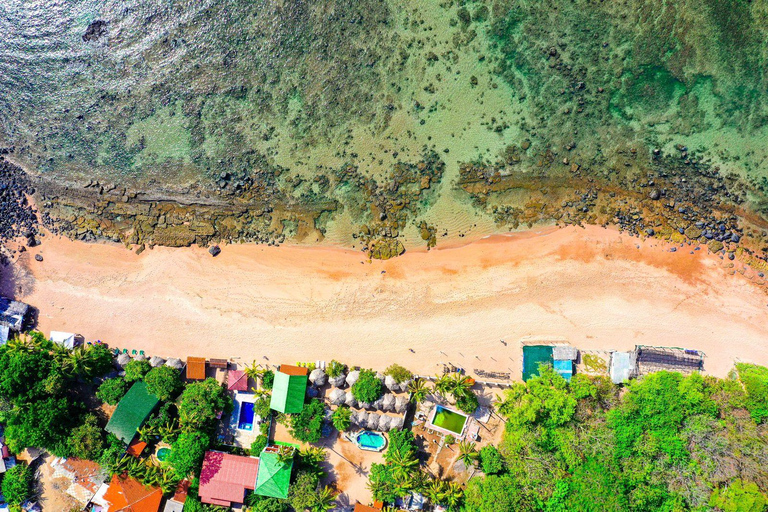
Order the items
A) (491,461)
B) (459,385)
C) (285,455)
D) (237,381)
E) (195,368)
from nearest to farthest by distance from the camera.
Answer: (491,461) < (285,455) < (459,385) < (237,381) < (195,368)

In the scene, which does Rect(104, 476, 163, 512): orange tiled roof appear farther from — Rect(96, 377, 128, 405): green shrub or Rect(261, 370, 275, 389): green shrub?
Rect(261, 370, 275, 389): green shrub

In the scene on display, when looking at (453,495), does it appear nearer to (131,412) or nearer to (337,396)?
(337,396)

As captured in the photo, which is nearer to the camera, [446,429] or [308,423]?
[308,423]

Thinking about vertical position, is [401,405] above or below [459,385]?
below

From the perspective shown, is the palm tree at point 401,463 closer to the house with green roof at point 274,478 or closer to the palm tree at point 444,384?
the palm tree at point 444,384

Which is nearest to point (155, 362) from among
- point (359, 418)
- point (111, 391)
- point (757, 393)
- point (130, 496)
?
point (111, 391)

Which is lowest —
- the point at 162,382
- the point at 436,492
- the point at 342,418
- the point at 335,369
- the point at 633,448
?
the point at 436,492

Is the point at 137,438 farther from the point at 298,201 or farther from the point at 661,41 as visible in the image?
the point at 661,41

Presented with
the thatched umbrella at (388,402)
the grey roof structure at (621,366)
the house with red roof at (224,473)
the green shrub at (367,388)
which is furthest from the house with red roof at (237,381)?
the grey roof structure at (621,366)
